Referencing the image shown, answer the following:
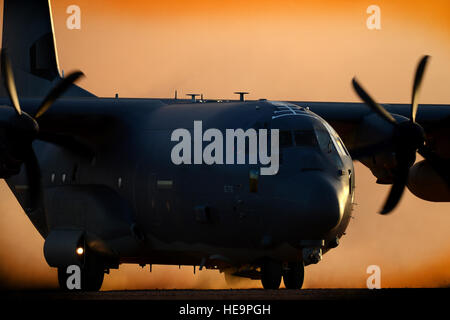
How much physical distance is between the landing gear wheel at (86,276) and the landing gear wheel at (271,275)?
4067mm

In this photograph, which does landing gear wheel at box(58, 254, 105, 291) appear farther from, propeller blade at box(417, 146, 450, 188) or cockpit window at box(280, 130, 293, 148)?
propeller blade at box(417, 146, 450, 188)

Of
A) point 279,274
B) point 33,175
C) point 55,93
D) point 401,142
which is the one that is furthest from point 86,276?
point 401,142

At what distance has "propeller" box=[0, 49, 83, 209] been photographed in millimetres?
22922

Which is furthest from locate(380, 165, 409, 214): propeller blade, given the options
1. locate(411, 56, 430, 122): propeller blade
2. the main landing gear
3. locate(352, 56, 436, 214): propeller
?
the main landing gear

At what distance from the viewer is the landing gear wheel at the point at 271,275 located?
22.8 metres

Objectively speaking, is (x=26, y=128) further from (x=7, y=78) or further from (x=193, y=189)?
(x=193, y=189)

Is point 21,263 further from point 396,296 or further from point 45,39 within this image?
point 396,296

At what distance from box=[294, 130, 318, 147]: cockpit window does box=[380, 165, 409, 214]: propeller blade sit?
361 centimetres

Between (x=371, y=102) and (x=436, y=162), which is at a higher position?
(x=371, y=102)

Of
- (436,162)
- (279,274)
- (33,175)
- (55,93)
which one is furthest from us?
(436,162)

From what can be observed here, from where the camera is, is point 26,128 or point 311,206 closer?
point 311,206

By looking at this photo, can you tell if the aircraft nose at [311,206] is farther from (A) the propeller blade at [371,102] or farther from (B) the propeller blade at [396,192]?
(A) the propeller blade at [371,102]

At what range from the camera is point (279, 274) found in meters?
23.5

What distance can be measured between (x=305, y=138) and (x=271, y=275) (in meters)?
3.52
